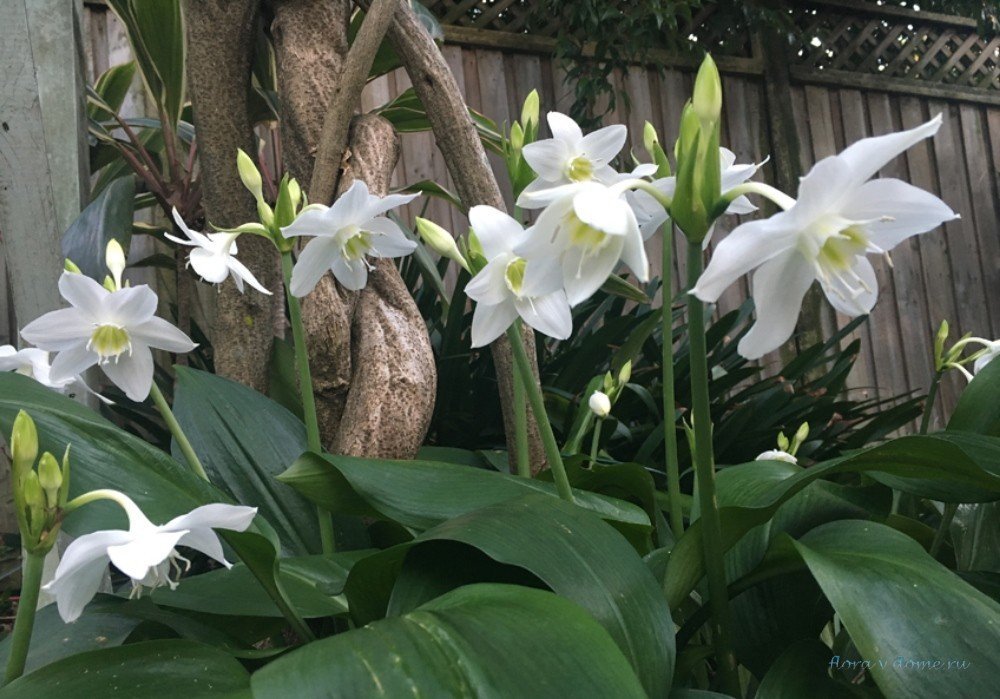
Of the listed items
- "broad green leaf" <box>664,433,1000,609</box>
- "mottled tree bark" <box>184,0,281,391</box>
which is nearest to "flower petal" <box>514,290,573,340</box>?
"broad green leaf" <box>664,433,1000,609</box>

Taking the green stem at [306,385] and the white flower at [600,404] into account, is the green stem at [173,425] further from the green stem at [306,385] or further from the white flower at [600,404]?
the white flower at [600,404]

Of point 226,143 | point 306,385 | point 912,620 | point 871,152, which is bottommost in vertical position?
point 912,620

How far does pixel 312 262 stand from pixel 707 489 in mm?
473

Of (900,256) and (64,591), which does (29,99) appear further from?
(900,256)

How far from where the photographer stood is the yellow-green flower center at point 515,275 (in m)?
0.81

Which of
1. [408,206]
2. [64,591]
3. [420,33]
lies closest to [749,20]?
[408,206]

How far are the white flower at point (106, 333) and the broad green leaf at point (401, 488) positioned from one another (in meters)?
0.18

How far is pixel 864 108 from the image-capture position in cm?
402

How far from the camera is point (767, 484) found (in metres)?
0.91

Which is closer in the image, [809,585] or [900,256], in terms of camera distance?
[809,585]

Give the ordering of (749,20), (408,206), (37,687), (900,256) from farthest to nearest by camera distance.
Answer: (900,256) < (749,20) < (408,206) < (37,687)

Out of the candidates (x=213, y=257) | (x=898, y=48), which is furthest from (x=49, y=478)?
(x=898, y=48)

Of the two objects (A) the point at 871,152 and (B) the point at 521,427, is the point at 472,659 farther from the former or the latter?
(B) the point at 521,427

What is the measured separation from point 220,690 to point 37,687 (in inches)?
4.4
